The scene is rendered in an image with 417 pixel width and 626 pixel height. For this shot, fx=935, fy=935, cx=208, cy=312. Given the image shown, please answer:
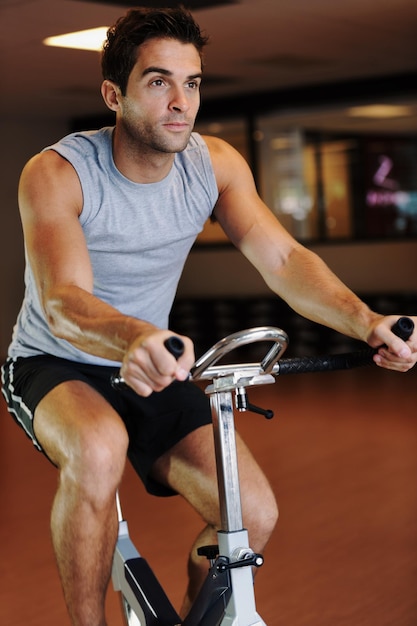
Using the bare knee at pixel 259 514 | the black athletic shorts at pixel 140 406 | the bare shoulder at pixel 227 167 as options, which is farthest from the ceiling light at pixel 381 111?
the bare knee at pixel 259 514

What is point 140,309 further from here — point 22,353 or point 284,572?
point 284,572

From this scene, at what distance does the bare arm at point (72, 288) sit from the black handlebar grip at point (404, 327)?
0.47 meters

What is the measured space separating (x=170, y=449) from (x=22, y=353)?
1.32 ft

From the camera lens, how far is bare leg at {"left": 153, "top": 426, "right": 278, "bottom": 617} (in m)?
1.99

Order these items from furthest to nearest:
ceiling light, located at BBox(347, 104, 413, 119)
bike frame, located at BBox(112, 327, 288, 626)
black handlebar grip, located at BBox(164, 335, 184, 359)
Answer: ceiling light, located at BBox(347, 104, 413, 119) < bike frame, located at BBox(112, 327, 288, 626) < black handlebar grip, located at BBox(164, 335, 184, 359)

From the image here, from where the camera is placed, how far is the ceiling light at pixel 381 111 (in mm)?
8633

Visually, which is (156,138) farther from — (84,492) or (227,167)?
(84,492)

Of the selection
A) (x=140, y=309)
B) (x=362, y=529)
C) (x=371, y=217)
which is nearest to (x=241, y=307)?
(x=371, y=217)

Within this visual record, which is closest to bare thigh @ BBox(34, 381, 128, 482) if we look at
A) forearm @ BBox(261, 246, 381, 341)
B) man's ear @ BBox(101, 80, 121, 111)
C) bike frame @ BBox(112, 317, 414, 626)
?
bike frame @ BBox(112, 317, 414, 626)

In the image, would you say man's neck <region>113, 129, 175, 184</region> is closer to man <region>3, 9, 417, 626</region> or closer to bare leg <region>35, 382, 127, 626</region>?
man <region>3, 9, 417, 626</region>

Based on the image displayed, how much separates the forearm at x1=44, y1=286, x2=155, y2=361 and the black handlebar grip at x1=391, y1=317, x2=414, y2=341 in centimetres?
46

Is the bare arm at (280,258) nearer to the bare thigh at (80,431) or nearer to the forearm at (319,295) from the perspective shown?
the forearm at (319,295)

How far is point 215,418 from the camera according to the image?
158 centimetres

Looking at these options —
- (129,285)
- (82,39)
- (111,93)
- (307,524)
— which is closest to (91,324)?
(129,285)
